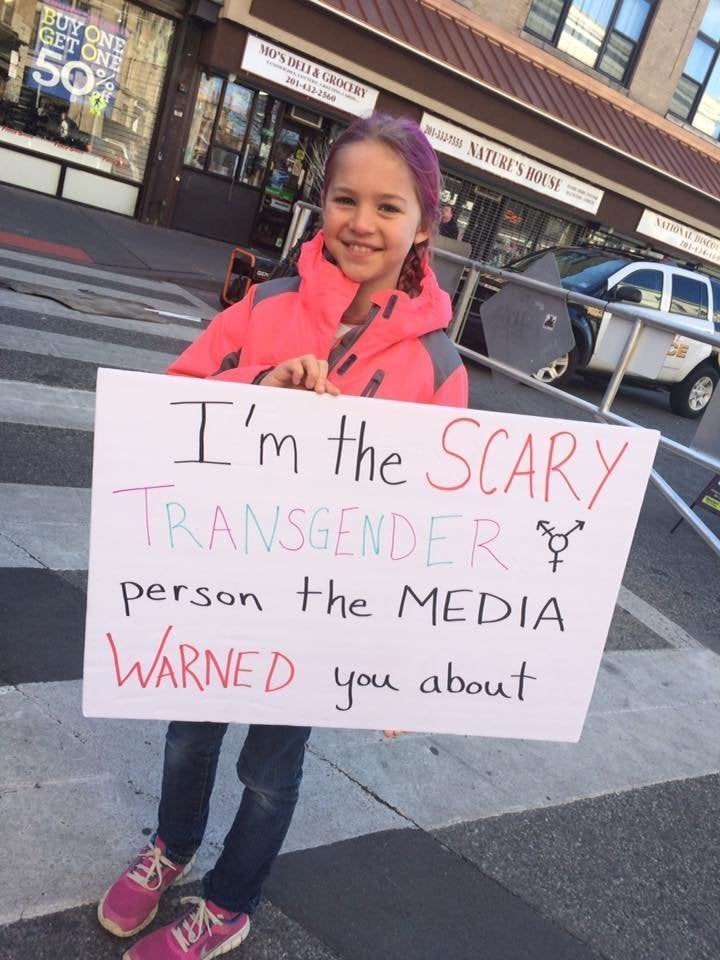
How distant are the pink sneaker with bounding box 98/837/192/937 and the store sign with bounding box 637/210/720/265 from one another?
18292 mm

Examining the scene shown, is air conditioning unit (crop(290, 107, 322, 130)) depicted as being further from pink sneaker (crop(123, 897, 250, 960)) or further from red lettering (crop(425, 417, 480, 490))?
pink sneaker (crop(123, 897, 250, 960))

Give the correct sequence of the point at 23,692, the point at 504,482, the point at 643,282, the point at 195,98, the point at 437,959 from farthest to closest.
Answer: the point at 195,98 → the point at 643,282 → the point at 23,692 → the point at 437,959 → the point at 504,482

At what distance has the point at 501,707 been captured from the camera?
192cm

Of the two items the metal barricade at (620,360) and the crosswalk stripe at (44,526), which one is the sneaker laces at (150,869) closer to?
the crosswalk stripe at (44,526)

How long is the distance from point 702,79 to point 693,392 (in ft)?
35.0

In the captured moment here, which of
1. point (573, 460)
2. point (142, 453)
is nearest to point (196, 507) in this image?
point (142, 453)

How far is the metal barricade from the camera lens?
4844 mm

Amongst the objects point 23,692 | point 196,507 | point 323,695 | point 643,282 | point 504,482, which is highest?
point 643,282

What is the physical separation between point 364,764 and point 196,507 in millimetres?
1387

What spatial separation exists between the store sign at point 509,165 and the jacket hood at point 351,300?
1380cm

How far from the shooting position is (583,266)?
10.6 meters

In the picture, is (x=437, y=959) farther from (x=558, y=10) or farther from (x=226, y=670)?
(x=558, y=10)

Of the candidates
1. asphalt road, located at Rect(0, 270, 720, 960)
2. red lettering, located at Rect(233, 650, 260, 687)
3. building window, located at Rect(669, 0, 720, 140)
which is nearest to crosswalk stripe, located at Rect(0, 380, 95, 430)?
asphalt road, located at Rect(0, 270, 720, 960)

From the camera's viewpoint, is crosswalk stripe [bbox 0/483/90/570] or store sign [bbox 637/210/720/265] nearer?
crosswalk stripe [bbox 0/483/90/570]
